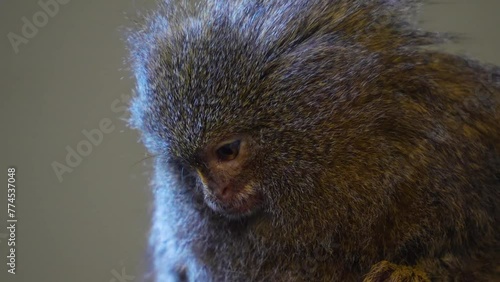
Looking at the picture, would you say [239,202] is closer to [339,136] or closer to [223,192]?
[223,192]

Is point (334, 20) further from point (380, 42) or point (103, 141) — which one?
point (103, 141)

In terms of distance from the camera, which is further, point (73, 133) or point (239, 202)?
point (73, 133)

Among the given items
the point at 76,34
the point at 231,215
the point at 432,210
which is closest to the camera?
the point at 432,210

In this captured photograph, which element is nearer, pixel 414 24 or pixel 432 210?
pixel 432 210

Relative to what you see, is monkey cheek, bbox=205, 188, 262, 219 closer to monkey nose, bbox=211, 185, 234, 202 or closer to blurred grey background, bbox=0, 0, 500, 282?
monkey nose, bbox=211, 185, 234, 202

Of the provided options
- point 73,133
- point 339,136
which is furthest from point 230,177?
point 73,133

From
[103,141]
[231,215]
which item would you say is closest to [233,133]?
[231,215]

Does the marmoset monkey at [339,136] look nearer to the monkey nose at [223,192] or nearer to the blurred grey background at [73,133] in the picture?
the monkey nose at [223,192]

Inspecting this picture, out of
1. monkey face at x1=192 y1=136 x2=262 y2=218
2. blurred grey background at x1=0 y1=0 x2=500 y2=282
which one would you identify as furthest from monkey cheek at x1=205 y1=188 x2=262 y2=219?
blurred grey background at x1=0 y1=0 x2=500 y2=282
